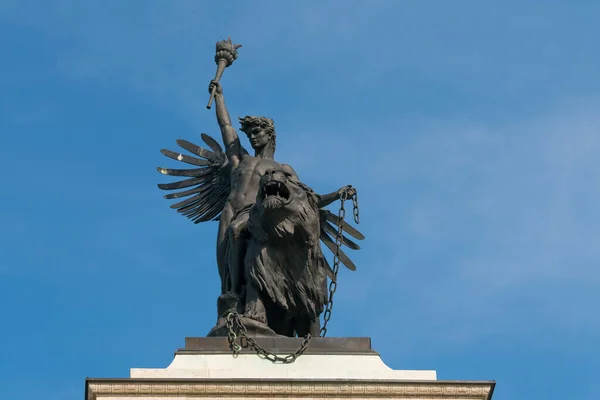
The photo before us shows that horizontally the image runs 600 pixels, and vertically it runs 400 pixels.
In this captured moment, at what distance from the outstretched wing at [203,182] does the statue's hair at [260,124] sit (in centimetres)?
82

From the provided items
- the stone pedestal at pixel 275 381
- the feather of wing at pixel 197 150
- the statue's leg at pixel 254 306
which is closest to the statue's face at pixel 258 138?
the feather of wing at pixel 197 150

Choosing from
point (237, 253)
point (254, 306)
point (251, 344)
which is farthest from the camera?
point (237, 253)

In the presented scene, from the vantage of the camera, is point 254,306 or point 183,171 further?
point 183,171

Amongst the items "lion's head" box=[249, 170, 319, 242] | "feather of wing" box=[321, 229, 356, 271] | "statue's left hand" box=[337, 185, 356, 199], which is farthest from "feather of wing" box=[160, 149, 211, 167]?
"lion's head" box=[249, 170, 319, 242]

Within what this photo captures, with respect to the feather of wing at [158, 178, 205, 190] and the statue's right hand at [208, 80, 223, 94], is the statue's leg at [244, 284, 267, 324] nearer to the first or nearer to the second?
the feather of wing at [158, 178, 205, 190]

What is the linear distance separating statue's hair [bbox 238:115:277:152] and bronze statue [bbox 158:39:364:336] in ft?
0.06

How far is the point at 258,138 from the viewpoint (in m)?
27.5

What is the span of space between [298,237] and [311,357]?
2.16 metres

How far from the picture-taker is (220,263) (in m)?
26.4

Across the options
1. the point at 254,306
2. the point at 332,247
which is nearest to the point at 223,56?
the point at 332,247

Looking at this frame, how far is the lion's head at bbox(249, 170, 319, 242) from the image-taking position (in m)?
24.9

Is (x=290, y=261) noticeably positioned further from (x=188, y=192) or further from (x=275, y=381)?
(x=188, y=192)

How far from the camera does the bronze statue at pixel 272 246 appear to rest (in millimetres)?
24984

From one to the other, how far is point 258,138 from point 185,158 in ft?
6.49
